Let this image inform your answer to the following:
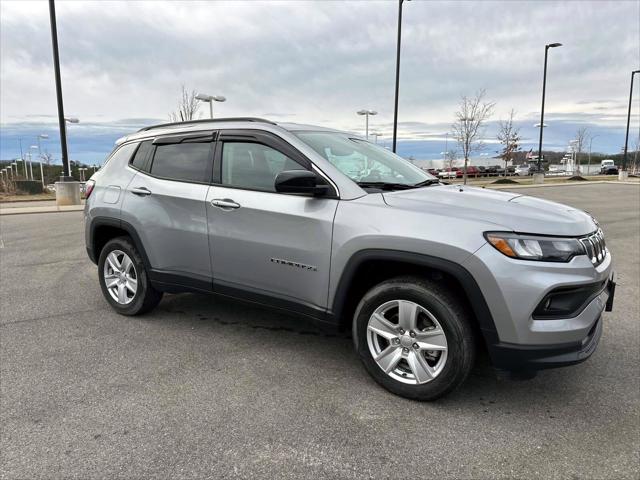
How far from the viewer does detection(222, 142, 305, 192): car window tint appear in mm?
3588

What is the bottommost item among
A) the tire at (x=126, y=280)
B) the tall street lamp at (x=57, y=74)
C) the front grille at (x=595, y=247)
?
the tire at (x=126, y=280)

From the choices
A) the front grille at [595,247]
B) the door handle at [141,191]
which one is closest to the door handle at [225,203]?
the door handle at [141,191]

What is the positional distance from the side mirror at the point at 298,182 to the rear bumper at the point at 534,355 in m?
1.47

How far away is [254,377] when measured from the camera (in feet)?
11.2

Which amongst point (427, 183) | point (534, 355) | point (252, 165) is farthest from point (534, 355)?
point (252, 165)

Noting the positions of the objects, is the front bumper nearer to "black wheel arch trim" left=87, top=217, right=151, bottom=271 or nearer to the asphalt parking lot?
the asphalt parking lot

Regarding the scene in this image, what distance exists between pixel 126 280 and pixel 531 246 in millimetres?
3647

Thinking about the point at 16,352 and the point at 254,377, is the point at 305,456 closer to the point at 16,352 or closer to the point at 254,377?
the point at 254,377

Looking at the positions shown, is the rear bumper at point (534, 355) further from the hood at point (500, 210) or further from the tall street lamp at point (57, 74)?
the tall street lamp at point (57, 74)

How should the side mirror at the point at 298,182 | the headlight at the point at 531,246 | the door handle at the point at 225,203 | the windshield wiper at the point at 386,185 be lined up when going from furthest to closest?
the door handle at the point at 225,203, the windshield wiper at the point at 386,185, the side mirror at the point at 298,182, the headlight at the point at 531,246

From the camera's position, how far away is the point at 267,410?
2.97 m

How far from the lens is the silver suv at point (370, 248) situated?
8.87ft

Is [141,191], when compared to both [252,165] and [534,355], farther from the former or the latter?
[534,355]

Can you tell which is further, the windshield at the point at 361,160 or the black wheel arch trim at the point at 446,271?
the windshield at the point at 361,160
